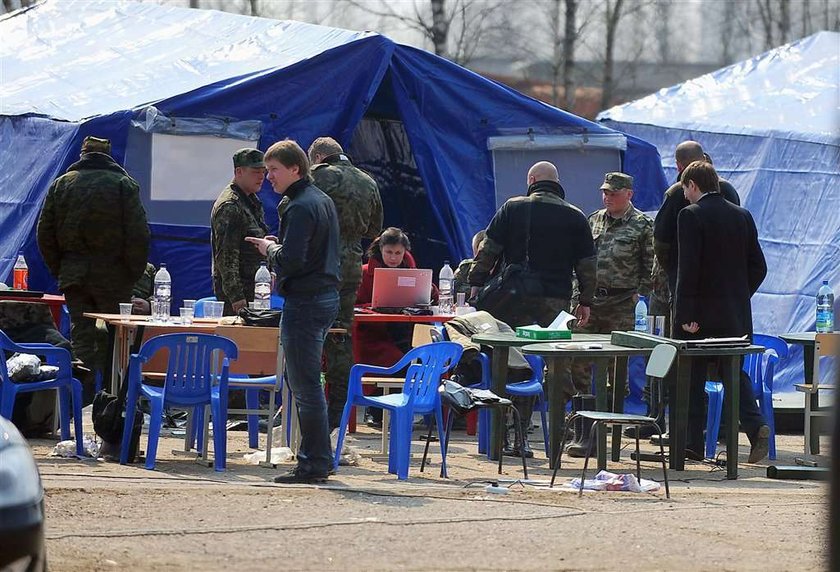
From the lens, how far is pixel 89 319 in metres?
11.5

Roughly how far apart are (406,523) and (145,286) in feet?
18.1

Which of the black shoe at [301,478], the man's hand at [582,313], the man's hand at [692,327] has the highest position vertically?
the man's hand at [582,313]

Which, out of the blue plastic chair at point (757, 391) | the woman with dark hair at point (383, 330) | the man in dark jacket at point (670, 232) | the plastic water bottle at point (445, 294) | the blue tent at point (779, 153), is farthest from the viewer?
the blue tent at point (779, 153)

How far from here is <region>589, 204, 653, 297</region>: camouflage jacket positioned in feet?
40.0

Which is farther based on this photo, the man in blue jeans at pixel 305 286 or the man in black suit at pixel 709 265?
the man in black suit at pixel 709 265

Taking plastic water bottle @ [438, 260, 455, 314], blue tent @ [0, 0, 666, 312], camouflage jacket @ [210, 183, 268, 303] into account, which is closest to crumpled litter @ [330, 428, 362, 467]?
camouflage jacket @ [210, 183, 268, 303]

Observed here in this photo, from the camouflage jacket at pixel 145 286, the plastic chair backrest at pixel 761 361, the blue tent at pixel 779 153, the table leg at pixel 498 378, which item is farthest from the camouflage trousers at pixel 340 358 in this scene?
the blue tent at pixel 779 153

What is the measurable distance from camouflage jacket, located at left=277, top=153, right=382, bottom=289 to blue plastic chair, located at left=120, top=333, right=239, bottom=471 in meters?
1.64

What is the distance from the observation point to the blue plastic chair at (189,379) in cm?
939

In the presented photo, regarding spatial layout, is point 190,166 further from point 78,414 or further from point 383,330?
point 78,414

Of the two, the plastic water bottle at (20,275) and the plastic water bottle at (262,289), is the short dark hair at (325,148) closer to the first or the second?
the plastic water bottle at (262,289)

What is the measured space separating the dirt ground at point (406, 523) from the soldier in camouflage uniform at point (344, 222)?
1118 mm

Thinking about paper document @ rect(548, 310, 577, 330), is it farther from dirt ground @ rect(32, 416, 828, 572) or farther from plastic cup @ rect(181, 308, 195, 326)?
plastic cup @ rect(181, 308, 195, 326)

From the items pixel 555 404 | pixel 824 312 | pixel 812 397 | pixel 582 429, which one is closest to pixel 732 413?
pixel 555 404
